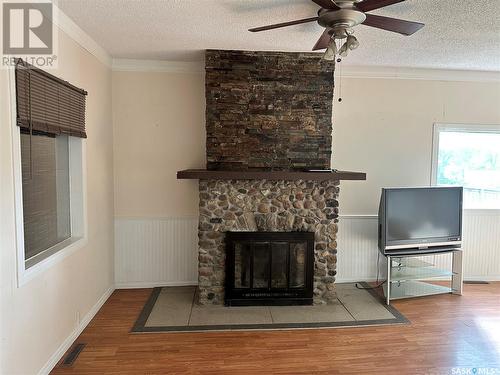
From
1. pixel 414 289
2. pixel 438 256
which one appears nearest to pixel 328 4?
pixel 414 289

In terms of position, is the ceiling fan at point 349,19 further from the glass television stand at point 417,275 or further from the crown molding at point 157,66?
the glass television stand at point 417,275

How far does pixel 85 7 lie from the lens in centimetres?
245

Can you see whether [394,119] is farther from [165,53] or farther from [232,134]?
[165,53]

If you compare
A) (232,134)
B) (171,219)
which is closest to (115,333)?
(171,219)

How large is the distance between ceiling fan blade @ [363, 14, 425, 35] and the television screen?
6.14 feet

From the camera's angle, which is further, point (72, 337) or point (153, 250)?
point (153, 250)

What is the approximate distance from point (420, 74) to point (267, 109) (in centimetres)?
212

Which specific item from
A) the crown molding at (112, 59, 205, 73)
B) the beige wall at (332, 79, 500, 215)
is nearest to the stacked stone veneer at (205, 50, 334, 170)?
the crown molding at (112, 59, 205, 73)

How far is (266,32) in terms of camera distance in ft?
9.54

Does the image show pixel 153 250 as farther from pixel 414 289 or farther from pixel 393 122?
pixel 393 122

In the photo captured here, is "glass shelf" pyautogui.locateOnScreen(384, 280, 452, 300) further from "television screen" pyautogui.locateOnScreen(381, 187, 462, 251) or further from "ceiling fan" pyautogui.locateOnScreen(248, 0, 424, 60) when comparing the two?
"ceiling fan" pyautogui.locateOnScreen(248, 0, 424, 60)

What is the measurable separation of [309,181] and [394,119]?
157 cm

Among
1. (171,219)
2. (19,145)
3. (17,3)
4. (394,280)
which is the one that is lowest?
(394,280)

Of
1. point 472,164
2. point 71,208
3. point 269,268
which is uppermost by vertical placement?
point 472,164
